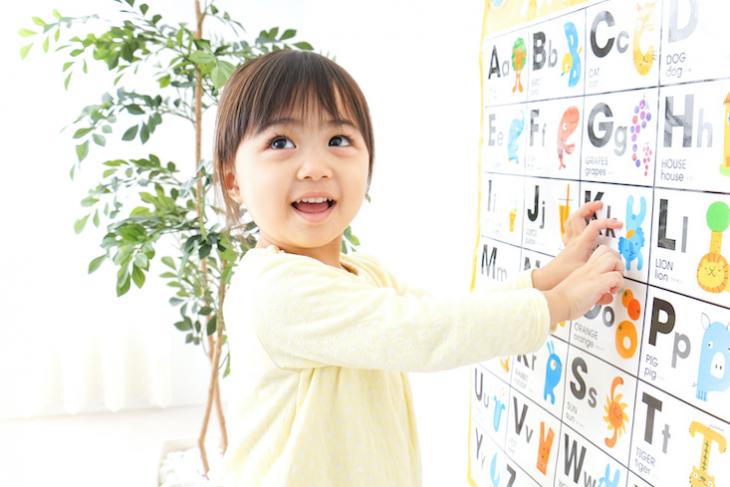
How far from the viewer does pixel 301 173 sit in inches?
27.8

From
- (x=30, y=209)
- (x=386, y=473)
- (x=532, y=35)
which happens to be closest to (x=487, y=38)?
(x=532, y=35)

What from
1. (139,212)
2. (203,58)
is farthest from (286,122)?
(139,212)

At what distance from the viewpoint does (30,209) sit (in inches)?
82.7

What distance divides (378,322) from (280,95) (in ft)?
0.92

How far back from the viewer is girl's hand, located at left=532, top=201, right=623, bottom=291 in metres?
0.67

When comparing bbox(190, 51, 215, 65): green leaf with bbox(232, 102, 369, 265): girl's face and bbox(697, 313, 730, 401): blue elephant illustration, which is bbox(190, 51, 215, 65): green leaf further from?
bbox(697, 313, 730, 401): blue elephant illustration

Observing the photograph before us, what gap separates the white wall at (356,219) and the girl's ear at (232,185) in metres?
0.35

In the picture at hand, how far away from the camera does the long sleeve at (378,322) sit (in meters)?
0.62

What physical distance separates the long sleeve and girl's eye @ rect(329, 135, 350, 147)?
0.14 metres

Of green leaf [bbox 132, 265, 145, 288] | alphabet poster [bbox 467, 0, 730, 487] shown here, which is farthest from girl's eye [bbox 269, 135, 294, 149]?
green leaf [bbox 132, 265, 145, 288]

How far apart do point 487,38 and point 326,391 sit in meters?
0.51

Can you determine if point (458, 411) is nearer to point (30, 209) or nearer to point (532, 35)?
point (532, 35)

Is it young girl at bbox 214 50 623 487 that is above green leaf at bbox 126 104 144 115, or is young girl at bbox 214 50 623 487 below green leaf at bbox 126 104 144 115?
below

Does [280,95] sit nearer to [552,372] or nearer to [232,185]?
[232,185]
